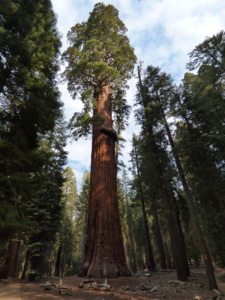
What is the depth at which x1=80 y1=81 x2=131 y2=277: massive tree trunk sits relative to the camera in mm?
5543

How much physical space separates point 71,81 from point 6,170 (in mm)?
6811

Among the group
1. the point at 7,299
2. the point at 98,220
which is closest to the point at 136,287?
the point at 98,220

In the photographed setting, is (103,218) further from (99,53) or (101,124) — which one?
(99,53)

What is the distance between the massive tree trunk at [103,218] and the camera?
5.54 m

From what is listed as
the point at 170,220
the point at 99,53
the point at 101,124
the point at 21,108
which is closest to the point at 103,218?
the point at 101,124

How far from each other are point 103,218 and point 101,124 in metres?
4.02

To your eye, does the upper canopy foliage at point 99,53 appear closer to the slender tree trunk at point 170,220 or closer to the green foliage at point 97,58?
the green foliage at point 97,58

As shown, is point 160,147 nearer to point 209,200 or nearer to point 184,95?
point 184,95

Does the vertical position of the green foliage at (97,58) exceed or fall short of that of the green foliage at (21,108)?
it exceeds it

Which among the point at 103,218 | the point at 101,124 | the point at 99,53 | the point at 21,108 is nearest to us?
the point at 103,218

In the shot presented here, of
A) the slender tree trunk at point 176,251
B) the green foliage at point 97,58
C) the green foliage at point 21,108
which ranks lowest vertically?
the slender tree trunk at point 176,251

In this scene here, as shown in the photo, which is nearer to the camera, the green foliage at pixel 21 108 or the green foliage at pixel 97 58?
the green foliage at pixel 21 108

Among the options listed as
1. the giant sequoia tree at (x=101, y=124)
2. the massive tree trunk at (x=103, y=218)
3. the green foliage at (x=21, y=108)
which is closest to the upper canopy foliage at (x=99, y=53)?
the giant sequoia tree at (x=101, y=124)

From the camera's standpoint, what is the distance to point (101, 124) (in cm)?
806
